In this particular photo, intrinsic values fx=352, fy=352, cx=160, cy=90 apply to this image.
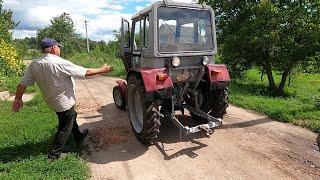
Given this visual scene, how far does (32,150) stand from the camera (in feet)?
20.2

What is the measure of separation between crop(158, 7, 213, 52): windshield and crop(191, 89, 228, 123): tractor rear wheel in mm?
931

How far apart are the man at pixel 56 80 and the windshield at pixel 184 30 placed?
1.25m

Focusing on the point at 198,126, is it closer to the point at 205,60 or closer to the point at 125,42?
the point at 205,60

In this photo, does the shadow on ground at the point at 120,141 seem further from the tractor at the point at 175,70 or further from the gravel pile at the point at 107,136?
the tractor at the point at 175,70

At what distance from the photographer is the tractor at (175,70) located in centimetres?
598

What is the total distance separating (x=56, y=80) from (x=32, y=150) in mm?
1453

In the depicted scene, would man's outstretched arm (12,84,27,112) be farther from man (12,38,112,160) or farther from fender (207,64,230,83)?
fender (207,64,230,83)

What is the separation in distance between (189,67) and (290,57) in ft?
26.5

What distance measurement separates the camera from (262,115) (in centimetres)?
868

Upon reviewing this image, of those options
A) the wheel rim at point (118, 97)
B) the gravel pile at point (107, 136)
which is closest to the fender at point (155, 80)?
the gravel pile at point (107, 136)

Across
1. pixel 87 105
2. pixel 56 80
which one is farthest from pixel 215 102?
pixel 87 105

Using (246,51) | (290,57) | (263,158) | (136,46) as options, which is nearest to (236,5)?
(246,51)

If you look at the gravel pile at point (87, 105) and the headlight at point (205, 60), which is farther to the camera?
the gravel pile at point (87, 105)

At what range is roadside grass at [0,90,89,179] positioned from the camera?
204 inches
